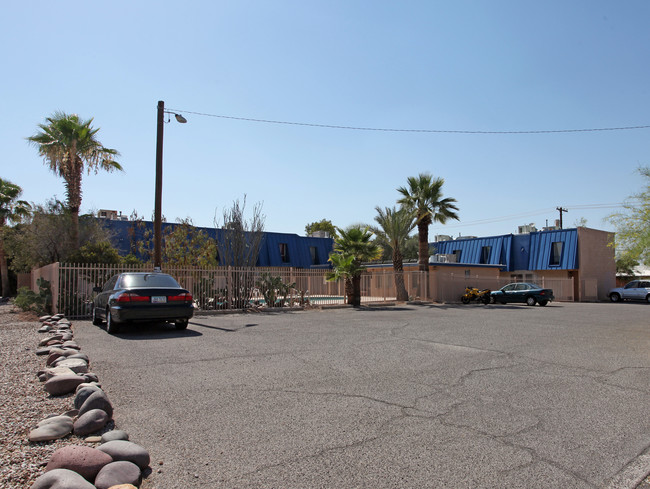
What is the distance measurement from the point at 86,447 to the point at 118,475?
0.52m

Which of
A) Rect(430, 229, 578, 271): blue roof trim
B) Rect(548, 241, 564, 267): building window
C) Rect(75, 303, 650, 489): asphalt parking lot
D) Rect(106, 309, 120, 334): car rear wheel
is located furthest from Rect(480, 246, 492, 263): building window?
Rect(106, 309, 120, 334): car rear wheel

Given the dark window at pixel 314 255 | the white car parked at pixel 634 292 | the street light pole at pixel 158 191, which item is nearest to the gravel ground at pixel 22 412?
the street light pole at pixel 158 191

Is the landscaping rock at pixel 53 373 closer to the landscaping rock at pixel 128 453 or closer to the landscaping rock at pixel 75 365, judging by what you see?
the landscaping rock at pixel 75 365

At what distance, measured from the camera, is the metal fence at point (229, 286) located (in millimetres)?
15180

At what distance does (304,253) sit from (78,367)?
34.9m

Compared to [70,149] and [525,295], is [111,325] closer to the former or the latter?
[70,149]

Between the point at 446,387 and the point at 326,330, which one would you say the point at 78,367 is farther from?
the point at 326,330

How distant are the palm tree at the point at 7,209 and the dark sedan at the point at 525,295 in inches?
1424

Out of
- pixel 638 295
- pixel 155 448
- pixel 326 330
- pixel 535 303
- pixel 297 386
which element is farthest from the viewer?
pixel 638 295

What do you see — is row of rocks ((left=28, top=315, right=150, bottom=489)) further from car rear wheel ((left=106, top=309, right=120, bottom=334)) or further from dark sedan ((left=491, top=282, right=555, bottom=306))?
dark sedan ((left=491, top=282, right=555, bottom=306))

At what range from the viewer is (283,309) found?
20.0 metres

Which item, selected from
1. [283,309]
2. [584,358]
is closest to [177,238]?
[283,309]

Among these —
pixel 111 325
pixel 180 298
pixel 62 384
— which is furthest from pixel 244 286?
pixel 62 384

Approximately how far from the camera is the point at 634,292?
1436 inches
